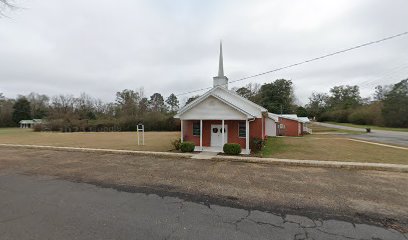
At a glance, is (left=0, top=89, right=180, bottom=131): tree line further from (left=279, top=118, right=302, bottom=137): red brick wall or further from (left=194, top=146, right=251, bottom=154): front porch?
(left=194, top=146, right=251, bottom=154): front porch

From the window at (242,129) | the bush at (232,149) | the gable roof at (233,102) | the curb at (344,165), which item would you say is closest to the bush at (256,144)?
the window at (242,129)

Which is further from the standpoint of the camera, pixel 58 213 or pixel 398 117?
pixel 398 117

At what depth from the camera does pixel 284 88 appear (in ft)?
209

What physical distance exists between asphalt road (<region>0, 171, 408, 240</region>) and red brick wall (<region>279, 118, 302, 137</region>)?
2919 cm

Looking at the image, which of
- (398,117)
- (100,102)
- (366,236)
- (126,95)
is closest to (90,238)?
(366,236)

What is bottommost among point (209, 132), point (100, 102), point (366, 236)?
point (366, 236)

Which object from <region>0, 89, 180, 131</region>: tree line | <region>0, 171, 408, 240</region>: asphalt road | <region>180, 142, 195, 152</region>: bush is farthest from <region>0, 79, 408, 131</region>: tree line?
<region>0, 171, 408, 240</region>: asphalt road

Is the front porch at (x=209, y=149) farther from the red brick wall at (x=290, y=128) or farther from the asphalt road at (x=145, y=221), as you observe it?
the red brick wall at (x=290, y=128)

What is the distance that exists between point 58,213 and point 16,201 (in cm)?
177

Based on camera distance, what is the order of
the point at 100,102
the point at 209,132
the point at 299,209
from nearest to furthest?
the point at 299,209
the point at 209,132
the point at 100,102

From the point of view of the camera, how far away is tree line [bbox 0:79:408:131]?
47969 millimetres

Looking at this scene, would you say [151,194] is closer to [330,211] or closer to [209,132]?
[330,211]

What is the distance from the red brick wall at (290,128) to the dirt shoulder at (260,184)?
23.3 m

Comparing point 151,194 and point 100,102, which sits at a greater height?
point 100,102
